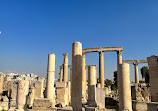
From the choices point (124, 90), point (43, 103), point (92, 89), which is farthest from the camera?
point (92, 89)

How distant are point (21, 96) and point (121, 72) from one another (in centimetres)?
843

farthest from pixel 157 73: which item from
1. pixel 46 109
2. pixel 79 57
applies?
pixel 46 109

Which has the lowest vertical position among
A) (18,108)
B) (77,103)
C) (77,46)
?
(18,108)

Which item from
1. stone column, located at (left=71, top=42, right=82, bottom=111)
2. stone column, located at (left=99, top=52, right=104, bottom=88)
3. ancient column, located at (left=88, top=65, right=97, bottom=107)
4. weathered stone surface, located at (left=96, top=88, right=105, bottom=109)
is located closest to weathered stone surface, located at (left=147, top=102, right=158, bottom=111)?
stone column, located at (left=71, top=42, right=82, bottom=111)

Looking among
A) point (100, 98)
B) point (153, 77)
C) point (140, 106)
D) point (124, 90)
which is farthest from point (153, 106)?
point (100, 98)

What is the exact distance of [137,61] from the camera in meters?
29.4

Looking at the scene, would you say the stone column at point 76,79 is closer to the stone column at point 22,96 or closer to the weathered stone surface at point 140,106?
the stone column at point 22,96

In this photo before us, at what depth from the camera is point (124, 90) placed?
12031mm

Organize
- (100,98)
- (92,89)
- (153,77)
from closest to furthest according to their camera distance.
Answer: (153,77)
(92,89)
(100,98)

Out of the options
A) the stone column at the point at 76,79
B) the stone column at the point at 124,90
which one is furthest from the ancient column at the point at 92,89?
the stone column at the point at 76,79

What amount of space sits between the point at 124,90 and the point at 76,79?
4.79 meters

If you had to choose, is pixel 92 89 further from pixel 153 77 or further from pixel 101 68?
pixel 101 68

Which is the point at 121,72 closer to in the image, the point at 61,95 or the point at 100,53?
the point at 61,95

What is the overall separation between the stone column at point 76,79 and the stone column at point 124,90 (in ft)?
13.9
